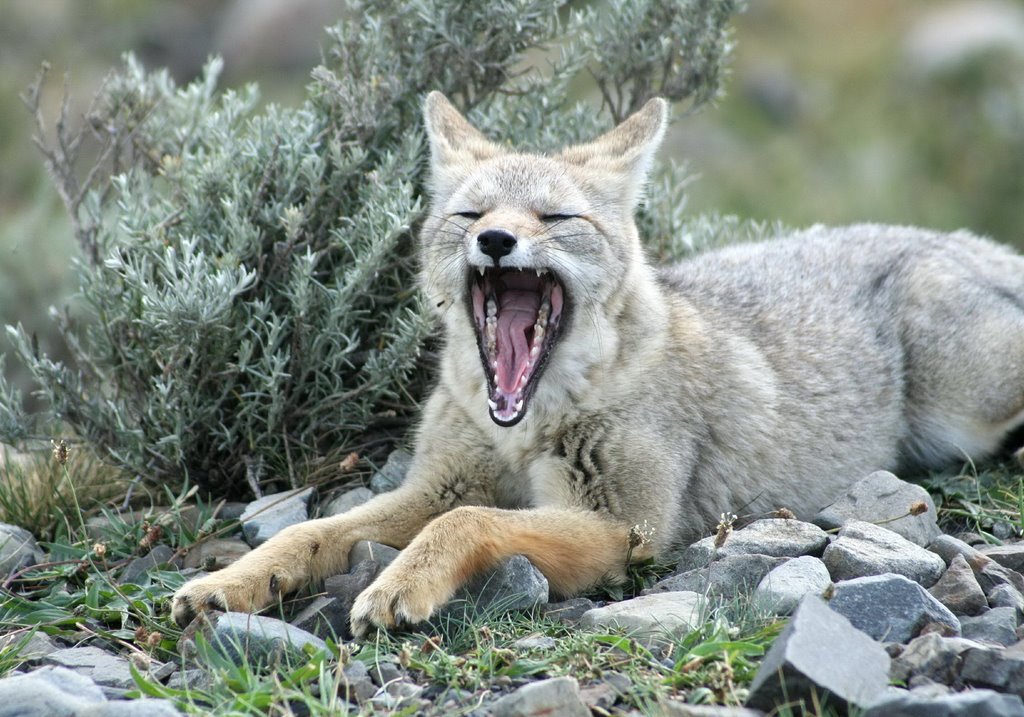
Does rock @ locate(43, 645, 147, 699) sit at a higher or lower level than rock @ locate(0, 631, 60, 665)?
lower

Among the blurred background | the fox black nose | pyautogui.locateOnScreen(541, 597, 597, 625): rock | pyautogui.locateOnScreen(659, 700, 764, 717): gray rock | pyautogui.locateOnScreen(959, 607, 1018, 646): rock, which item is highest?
the blurred background

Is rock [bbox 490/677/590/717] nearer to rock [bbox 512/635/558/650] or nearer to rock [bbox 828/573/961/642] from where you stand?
rock [bbox 512/635/558/650]

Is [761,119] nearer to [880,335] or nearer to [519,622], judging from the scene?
[880,335]

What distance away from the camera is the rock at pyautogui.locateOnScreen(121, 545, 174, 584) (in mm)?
5020

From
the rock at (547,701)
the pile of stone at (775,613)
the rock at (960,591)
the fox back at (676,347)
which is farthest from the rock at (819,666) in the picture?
the fox back at (676,347)

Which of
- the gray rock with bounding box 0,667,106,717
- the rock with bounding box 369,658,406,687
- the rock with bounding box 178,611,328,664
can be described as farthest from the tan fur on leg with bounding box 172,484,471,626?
the rock with bounding box 369,658,406,687

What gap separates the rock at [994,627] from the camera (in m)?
4.03

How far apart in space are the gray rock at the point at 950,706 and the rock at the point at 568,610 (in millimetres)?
1391

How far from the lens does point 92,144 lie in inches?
572

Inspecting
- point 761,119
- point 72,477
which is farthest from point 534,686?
point 761,119

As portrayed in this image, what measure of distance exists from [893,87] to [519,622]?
48.2 ft

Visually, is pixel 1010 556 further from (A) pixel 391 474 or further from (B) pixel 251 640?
(B) pixel 251 640

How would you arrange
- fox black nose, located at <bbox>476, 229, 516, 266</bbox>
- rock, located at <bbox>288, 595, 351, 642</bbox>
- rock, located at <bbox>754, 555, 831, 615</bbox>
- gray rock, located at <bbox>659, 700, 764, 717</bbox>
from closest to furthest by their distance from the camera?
gray rock, located at <bbox>659, 700, 764, 717</bbox> → rock, located at <bbox>754, 555, 831, 615</bbox> → rock, located at <bbox>288, 595, 351, 642</bbox> → fox black nose, located at <bbox>476, 229, 516, 266</bbox>

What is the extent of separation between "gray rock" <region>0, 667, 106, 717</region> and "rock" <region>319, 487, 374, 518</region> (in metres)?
1.92
